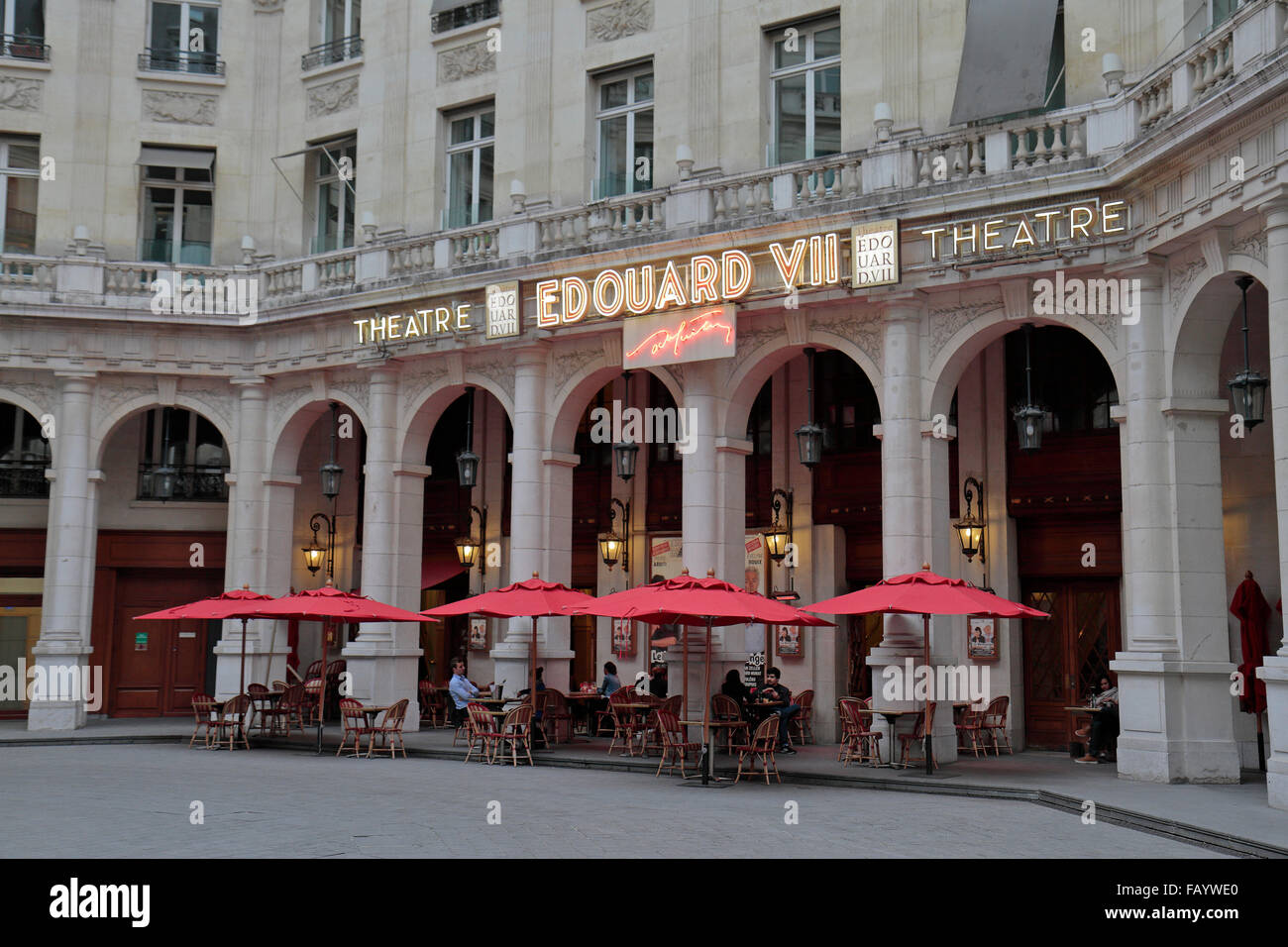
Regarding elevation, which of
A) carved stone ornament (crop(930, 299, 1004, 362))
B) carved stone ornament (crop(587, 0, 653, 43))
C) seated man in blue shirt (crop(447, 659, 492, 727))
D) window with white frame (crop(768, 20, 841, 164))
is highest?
carved stone ornament (crop(587, 0, 653, 43))

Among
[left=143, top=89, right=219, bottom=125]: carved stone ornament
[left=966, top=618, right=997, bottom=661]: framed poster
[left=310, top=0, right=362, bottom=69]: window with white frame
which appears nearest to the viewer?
[left=966, top=618, right=997, bottom=661]: framed poster

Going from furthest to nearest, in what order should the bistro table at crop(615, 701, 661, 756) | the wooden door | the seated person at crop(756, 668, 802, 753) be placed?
the wooden door < the bistro table at crop(615, 701, 661, 756) < the seated person at crop(756, 668, 802, 753)

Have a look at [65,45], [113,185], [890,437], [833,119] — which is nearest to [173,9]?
[65,45]

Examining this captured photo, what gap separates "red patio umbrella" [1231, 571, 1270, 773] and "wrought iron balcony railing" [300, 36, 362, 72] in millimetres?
18862

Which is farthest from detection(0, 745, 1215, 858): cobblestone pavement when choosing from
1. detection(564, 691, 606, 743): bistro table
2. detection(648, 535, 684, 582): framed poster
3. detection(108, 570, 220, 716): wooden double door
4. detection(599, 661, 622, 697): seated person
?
detection(108, 570, 220, 716): wooden double door

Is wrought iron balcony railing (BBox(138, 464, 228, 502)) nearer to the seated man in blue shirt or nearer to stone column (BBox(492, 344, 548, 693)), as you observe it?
stone column (BBox(492, 344, 548, 693))

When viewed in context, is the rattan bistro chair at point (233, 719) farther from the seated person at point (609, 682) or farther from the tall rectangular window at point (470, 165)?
the tall rectangular window at point (470, 165)

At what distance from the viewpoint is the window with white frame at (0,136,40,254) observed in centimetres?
2598

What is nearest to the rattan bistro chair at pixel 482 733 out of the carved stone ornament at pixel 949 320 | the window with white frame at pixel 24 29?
the carved stone ornament at pixel 949 320

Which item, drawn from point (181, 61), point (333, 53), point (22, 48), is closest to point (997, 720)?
point (333, 53)

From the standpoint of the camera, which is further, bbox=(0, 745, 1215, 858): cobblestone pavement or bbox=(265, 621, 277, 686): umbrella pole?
bbox=(265, 621, 277, 686): umbrella pole

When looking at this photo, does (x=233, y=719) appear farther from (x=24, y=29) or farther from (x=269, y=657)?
(x=24, y=29)

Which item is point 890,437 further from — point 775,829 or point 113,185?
point 113,185

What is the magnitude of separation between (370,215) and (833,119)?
9232mm
